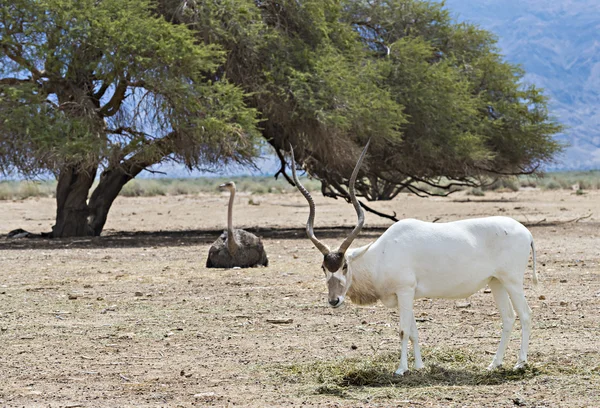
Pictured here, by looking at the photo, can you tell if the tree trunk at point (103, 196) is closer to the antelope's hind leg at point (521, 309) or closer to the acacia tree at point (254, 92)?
the acacia tree at point (254, 92)

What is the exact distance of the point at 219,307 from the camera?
11.7m

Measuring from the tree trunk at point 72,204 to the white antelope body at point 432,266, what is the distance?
17.0m

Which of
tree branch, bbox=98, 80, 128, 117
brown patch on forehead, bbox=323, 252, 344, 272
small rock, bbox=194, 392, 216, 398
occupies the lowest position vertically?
small rock, bbox=194, 392, 216, 398

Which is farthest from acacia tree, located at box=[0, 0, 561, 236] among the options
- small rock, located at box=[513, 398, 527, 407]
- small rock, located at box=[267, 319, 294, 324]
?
small rock, located at box=[513, 398, 527, 407]

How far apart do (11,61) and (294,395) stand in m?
17.5

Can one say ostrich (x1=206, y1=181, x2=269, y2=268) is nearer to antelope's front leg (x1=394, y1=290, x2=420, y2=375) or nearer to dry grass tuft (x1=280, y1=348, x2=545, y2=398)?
dry grass tuft (x1=280, y1=348, x2=545, y2=398)

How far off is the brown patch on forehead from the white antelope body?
11 cm

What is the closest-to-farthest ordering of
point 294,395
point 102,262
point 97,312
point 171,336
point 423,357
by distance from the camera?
point 294,395
point 423,357
point 171,336
point 97,312
point 102,262

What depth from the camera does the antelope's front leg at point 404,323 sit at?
756cm

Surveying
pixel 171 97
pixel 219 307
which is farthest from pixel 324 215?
pixel 219 307

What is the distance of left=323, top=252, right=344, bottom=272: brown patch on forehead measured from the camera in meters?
7.37

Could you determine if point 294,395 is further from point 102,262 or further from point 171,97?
point 171,97

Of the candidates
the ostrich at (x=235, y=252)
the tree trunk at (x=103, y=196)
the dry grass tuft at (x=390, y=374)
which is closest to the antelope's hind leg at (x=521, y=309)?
the dry grass tuft at (x=390, y=374)

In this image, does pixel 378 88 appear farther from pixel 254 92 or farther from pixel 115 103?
pixel 115 103
